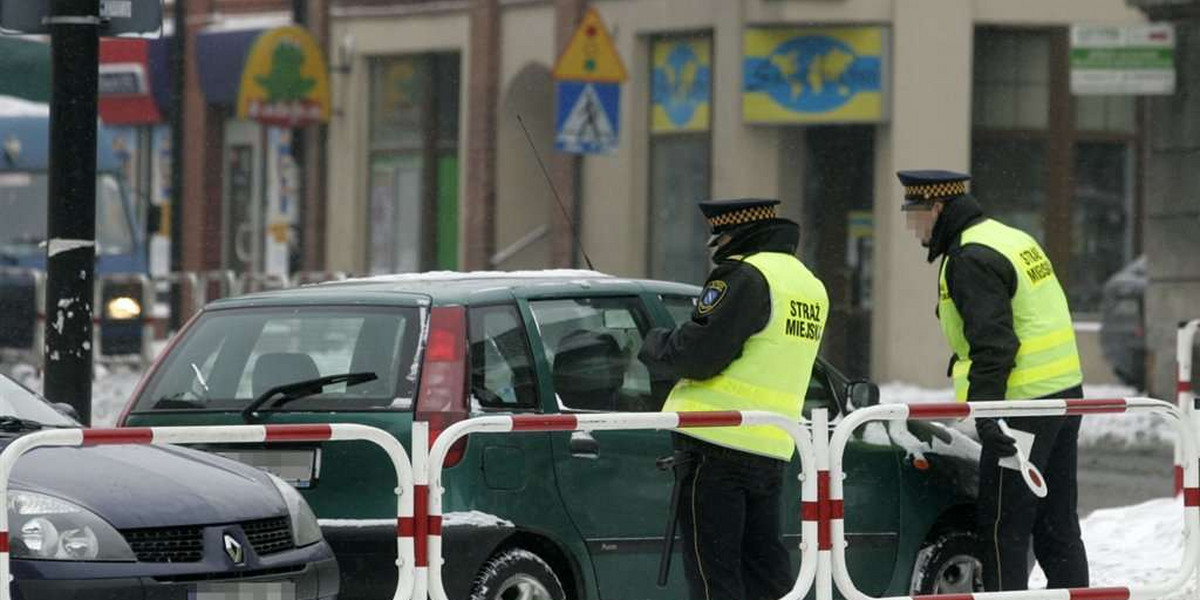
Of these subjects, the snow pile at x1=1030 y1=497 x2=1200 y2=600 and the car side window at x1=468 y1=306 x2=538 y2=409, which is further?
the snow pile at x1=1030 y1=497 x2=1200 y2=600

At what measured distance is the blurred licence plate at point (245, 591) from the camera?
309 inches

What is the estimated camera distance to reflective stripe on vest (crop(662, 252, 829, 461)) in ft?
28.5

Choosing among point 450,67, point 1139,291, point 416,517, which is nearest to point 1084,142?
point 1139,291

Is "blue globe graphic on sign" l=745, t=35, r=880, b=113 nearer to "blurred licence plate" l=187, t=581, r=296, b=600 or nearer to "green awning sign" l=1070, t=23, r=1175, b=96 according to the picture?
"green awning sign" l=1070, t=23, r=1175, b=96

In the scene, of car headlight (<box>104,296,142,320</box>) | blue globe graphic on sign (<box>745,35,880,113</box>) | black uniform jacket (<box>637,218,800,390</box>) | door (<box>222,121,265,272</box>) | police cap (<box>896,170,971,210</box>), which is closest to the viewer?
black uniform jacket (<box>637,218,800,390</box>)

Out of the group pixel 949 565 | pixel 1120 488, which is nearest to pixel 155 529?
→ pixel 949 565

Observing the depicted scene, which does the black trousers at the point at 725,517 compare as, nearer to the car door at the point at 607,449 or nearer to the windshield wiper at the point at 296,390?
the car door at the point at 607,449

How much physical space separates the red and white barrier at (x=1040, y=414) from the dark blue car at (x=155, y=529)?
1613 millimetres

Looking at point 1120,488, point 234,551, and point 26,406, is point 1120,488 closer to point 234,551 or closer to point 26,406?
point 26,406

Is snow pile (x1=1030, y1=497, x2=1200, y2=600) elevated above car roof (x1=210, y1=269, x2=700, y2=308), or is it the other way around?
car roof (x1=210, y1=269, x2=700, y2=308)

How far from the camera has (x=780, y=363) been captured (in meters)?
8.70

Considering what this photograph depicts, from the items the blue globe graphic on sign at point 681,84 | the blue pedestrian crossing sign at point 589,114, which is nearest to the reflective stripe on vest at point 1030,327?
the blue pedestrian crossing sign at point 589,114

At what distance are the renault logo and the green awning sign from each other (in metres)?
13.7

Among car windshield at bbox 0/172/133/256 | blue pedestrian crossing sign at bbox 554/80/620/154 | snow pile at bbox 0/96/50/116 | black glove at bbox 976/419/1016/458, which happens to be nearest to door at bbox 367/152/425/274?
snow pile at bbox 0/96/50/116
